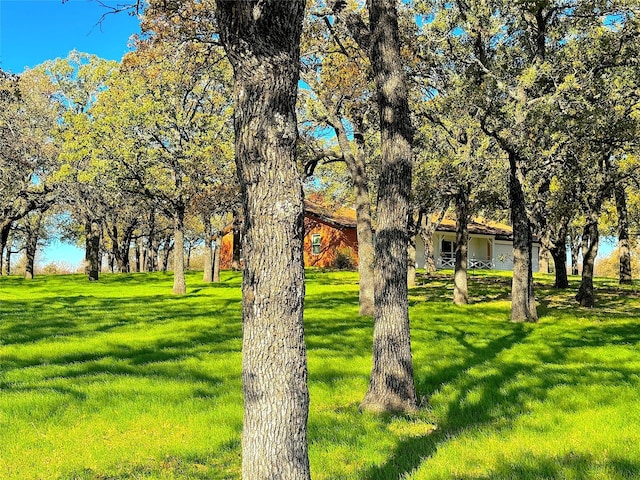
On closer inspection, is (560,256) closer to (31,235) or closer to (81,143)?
(81,143)

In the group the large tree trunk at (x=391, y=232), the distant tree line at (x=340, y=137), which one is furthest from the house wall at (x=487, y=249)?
the large tree trunk at (x=391, y=232)

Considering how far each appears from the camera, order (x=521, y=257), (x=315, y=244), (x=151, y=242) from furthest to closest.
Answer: (x=151, y=242) < (x=315, y=244) < (x=521, y=257)

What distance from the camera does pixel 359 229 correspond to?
15867 mm

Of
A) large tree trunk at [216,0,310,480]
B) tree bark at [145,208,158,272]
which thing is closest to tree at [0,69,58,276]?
tree bark at [145,208,158,272]

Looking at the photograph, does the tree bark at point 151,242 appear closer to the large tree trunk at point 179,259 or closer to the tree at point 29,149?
the tree at point 29,149

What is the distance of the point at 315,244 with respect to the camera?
44.5 metres

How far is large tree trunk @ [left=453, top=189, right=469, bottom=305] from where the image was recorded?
64.5 ft

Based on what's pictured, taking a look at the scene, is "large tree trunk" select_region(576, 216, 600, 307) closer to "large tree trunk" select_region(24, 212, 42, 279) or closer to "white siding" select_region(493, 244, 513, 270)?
"white siding" select_region(493, 244, 513, 270)

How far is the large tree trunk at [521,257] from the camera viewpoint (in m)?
15.5

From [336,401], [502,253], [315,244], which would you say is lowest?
[336,401]

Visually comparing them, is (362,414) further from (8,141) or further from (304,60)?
(8,141)

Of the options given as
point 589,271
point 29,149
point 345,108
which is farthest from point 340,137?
point 29,149

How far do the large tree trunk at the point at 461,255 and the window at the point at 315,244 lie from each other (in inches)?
961

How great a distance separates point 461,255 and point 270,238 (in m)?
17.7
